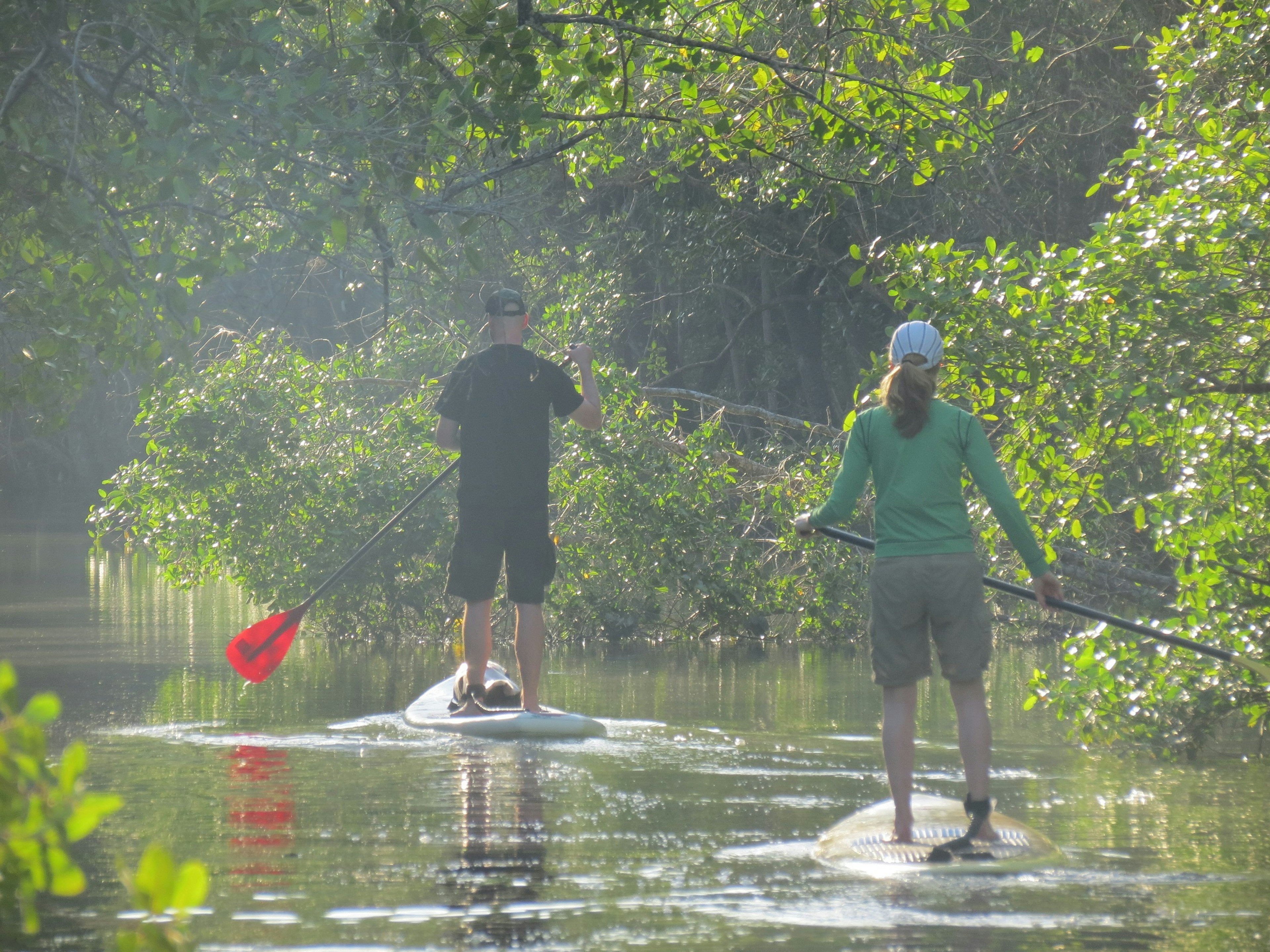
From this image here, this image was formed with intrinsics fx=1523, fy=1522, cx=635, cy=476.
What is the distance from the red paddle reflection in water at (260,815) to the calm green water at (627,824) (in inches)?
0.6

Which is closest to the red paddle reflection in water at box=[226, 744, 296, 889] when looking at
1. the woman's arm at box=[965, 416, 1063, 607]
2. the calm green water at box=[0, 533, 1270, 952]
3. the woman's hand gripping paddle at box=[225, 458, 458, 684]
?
the calm green water at box=[0, 533, 1270, 952]

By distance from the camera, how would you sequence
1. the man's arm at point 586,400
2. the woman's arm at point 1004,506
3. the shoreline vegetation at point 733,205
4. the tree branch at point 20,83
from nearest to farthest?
the woman's arm at point 1004,506, the tree branch at point 20,83, the shoreline vegetation at point 733,205, the man's arm at point 586,400

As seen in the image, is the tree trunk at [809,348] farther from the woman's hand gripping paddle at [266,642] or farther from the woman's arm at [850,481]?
the woman's arm at [850,481]

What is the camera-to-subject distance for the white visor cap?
182 inches

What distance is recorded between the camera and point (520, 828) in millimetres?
4719

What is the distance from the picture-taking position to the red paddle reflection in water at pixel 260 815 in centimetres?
412

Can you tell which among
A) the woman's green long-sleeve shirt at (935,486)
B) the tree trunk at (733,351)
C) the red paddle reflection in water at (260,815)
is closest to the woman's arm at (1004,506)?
the woman's green long-sleeve shirt at (935,486)

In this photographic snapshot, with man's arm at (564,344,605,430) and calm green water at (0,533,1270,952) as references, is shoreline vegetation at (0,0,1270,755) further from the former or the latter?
calm green water at (0,533,1270,952)

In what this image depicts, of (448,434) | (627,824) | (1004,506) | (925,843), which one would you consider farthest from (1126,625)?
(448,434)

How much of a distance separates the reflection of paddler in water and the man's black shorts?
95cm

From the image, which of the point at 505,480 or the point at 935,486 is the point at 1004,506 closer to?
the point at 935,486

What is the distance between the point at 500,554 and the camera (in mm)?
6965

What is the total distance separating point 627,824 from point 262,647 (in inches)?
144

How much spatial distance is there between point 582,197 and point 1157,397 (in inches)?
446
